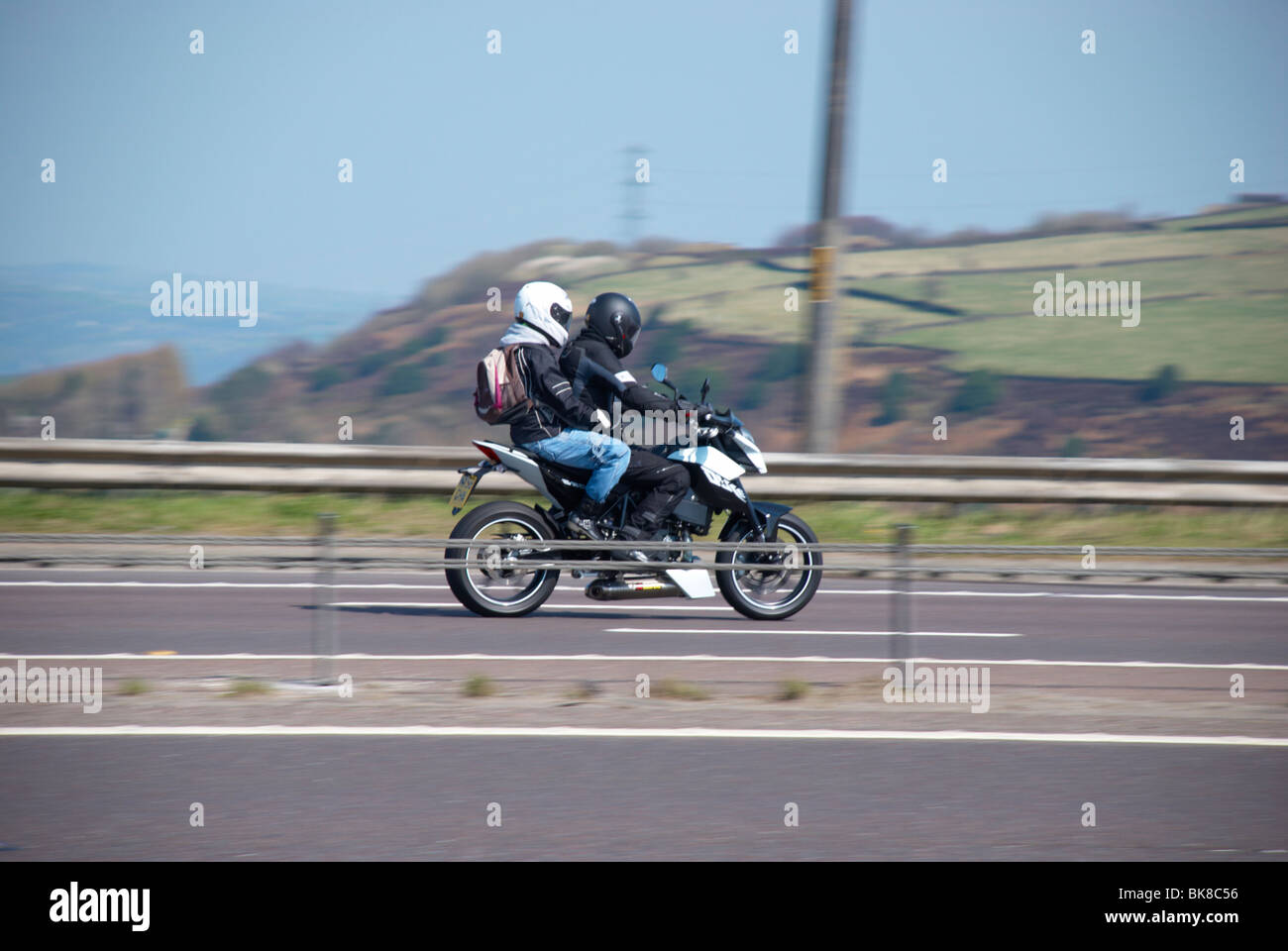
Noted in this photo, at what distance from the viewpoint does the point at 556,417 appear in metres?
9.15

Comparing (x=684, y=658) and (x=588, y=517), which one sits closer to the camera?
(x=684, y=658)

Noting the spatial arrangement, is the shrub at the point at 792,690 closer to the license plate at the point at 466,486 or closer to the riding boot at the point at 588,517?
the riding boot at the point at 588,517

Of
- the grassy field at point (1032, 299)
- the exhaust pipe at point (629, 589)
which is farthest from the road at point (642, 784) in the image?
the grassy field at point (1032, 299)

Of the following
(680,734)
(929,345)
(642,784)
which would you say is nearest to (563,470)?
(680,734)

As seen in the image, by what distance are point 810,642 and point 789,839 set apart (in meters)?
4.04

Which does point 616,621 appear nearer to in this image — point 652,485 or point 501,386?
point 652,485

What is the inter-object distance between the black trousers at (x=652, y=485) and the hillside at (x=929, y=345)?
613 inches

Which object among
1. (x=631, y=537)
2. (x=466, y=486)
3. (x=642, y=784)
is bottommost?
(x=642, y=784)

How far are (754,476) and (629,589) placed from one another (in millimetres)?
3895

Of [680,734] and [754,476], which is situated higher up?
[754,476]

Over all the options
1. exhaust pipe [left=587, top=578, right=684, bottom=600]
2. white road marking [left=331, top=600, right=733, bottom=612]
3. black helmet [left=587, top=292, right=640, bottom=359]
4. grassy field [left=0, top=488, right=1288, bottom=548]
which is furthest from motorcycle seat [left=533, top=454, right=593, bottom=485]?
grassy field [left=0, top=488, right=1288, bottom=548]

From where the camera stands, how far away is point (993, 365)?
39938 millimetres

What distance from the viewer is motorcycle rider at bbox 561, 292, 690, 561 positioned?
8992 millimetres

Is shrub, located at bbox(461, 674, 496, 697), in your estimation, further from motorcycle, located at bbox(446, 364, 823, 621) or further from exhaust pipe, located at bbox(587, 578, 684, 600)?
exhaust pipe, located at bbox(587, 578, 684, 600)
